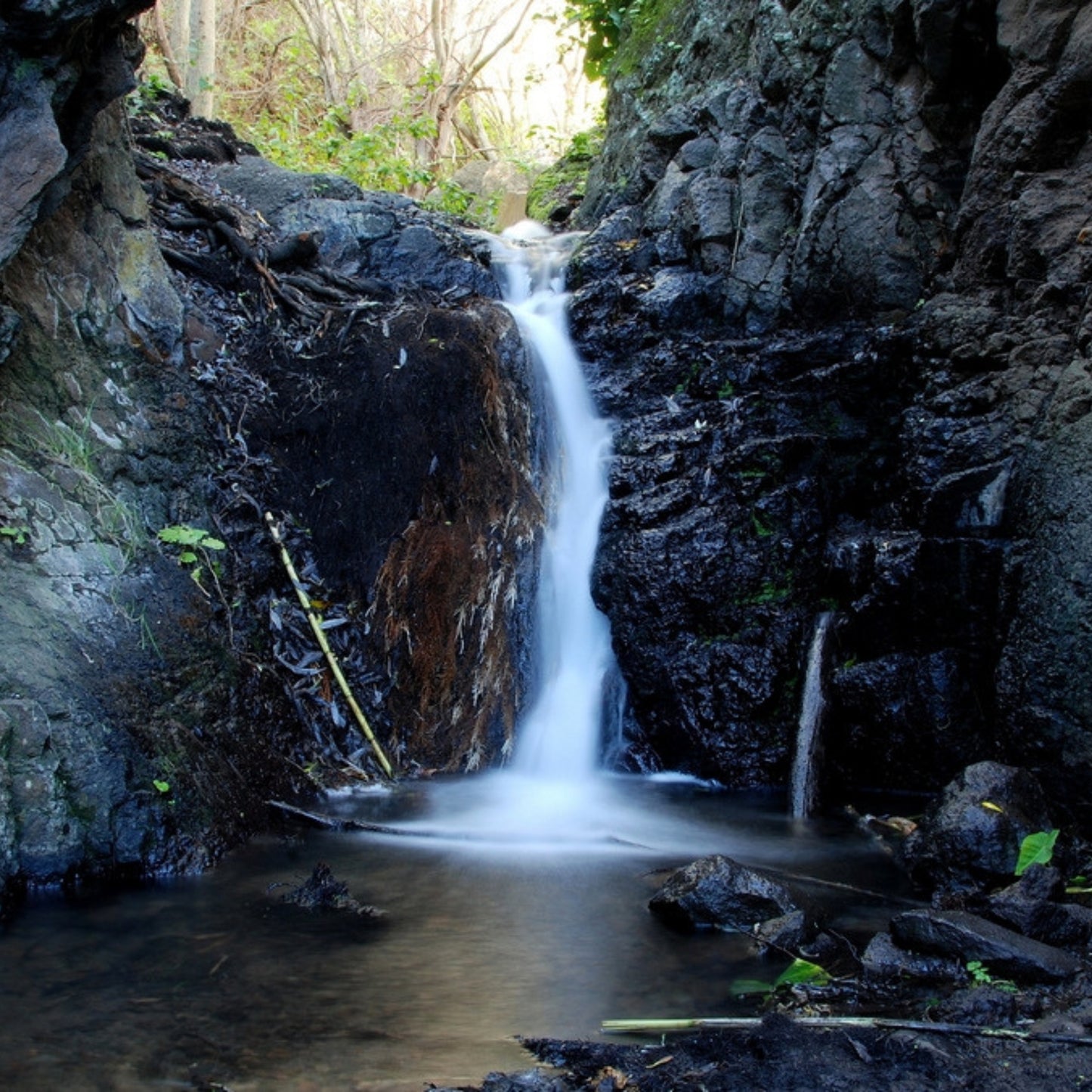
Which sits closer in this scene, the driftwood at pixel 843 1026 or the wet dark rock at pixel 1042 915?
the driftwood at pixel 843 1026

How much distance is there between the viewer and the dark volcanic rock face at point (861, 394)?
22.5ft

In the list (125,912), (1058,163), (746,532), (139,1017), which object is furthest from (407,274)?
(139,1017)

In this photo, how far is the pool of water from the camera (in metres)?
3.48

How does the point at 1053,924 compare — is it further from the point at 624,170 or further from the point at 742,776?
the point at 624,170

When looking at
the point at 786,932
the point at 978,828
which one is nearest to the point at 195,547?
the point at 786,932

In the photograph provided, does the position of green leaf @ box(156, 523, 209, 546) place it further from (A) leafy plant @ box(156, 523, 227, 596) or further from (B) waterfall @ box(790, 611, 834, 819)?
(B) waterfall @ box(790, 611, 834, 819)

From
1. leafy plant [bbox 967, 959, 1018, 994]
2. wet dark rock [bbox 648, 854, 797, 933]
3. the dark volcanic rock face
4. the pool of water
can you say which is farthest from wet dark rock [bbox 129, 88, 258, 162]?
leafy plant [bbox 967, 959, 1018, 994]

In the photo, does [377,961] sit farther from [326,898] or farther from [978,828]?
[978,828]

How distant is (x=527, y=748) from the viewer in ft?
26.7

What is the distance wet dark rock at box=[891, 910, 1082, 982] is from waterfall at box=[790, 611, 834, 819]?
113 inches

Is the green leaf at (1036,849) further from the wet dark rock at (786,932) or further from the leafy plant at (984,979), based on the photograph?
the wet dark rock at (786,932)

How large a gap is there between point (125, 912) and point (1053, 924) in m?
4.30

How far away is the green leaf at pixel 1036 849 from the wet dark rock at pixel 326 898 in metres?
3.27

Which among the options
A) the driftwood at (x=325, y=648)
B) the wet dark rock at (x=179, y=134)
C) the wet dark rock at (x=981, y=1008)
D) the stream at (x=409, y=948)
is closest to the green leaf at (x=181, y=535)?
the driftwood at (x=325, y=648)
